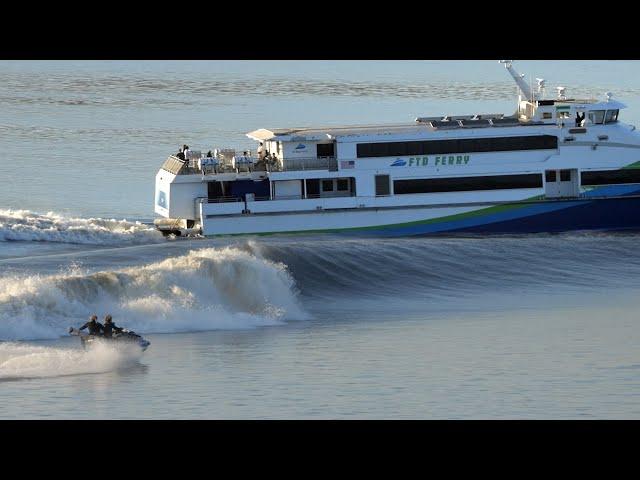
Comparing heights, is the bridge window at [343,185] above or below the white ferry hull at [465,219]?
above

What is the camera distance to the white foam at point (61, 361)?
3216 centimetres

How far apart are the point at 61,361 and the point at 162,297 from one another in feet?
26.0

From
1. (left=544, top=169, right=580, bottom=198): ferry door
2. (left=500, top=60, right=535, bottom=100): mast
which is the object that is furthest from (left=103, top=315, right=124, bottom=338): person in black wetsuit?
(left=500, top=60, right=535, bottom=100): mast

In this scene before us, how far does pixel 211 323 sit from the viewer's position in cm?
3909

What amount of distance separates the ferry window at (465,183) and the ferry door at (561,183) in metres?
0.49

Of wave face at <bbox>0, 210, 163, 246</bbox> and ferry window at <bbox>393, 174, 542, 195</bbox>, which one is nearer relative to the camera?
wave face at <bbox>0, 210, 163, 246</bbox>

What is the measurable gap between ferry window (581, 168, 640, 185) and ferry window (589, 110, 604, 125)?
168cm

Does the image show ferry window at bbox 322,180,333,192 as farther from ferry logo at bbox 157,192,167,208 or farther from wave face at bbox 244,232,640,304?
ferry logo at bbox 157,192,167,208

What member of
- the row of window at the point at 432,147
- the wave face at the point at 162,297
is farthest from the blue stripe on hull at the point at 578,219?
the wave face at the point at 162,297

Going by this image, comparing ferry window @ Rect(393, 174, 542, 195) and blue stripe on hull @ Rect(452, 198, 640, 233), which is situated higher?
ferry window @ Rect(393, 174, 542, 195)

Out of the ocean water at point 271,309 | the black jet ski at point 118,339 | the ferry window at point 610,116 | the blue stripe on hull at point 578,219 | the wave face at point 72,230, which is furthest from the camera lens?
the ferry window at point 610,116

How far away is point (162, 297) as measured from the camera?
4072cm

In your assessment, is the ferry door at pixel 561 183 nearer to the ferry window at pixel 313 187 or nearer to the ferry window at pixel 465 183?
the ferry window at pixel 465 183

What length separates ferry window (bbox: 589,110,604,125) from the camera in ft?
178
